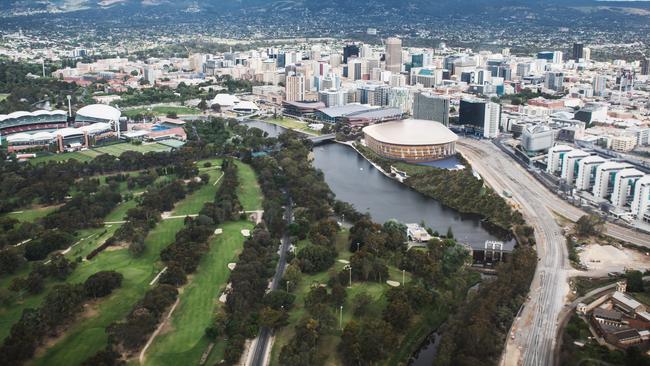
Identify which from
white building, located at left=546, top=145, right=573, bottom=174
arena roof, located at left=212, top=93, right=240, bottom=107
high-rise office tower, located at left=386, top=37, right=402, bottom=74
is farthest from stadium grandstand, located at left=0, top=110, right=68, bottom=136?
high-rise office tower, located at left=386, top=37, right=402, bottom=74

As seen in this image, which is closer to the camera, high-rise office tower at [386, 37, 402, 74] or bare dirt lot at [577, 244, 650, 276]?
bare dirt lot at [577, 244, 650, 276]

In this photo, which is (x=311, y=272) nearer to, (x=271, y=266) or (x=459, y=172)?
(x=271, y=266)

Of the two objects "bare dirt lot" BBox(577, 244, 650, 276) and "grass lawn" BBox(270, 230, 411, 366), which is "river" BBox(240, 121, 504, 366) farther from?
"bare dirt lot" BBox(577, 244, 650, 276)

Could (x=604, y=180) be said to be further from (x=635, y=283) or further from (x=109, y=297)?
(x=109, y=297)

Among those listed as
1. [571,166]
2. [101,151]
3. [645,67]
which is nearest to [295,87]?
[101,151]

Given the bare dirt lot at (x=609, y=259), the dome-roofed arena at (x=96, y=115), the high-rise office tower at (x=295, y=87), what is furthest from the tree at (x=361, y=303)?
the high-rise office tower at (x=295, y=87)
